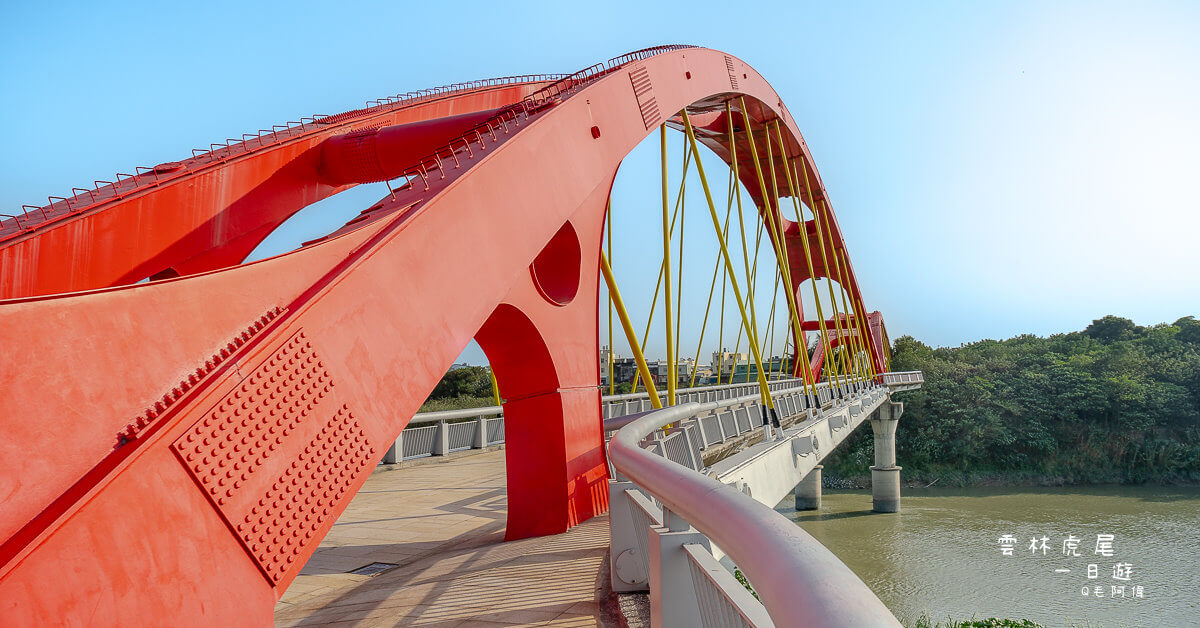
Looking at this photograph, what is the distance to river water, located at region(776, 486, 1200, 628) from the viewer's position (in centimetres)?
1808

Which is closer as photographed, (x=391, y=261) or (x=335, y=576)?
(x=391, y=261)

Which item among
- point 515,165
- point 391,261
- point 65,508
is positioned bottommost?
point 65,508

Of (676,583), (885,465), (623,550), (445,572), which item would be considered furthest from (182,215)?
(885,465)

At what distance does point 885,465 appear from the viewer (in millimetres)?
33625

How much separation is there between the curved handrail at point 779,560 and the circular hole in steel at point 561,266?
6.23m

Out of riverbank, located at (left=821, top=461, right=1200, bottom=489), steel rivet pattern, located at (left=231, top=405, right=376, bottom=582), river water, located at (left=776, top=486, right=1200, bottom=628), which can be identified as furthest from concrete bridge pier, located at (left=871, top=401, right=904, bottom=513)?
steel rivet pattern, located at (left=231, top=405, right=376, bottom=582)

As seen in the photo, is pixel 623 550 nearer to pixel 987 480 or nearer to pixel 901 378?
pixel 901 378

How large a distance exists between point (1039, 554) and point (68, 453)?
2789 cm

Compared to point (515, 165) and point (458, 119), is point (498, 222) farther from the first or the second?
point (458, 119)

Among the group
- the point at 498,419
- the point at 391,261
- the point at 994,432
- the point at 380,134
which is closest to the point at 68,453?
the point at 391,261

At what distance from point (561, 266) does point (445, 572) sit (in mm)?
3949

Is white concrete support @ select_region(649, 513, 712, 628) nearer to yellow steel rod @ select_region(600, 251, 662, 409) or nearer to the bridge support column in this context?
yellow steel rod @ select_region(600, 251, 662, 409)

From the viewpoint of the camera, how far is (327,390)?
12.4ft

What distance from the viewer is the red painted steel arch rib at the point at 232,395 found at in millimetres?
2674
